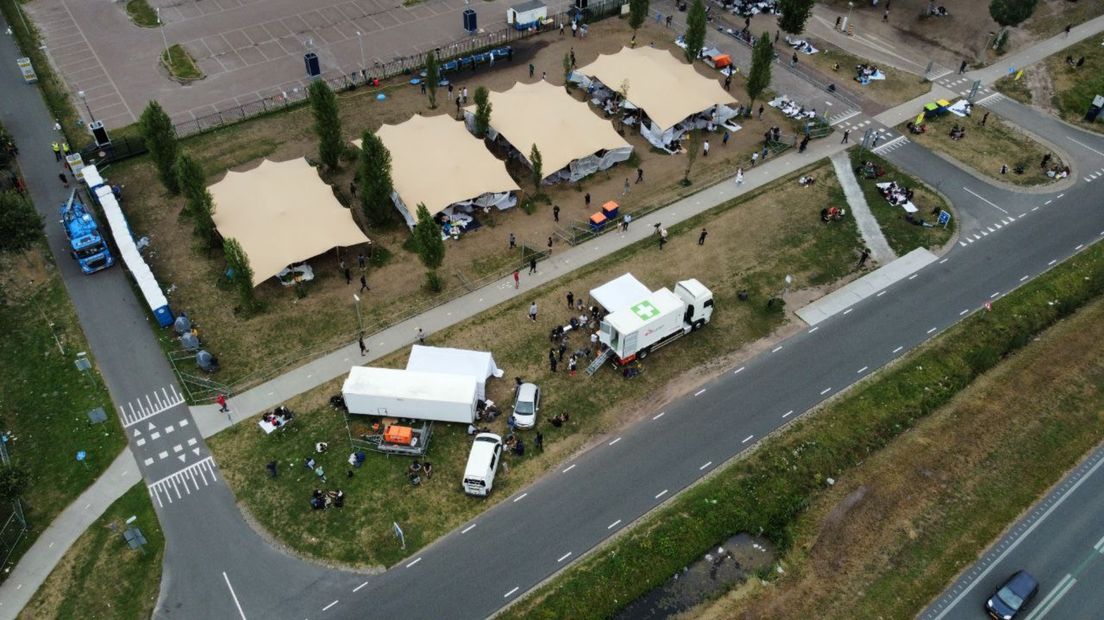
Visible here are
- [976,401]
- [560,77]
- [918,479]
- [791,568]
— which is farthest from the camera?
[560,77]

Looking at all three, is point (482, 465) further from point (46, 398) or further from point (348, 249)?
point (46, 398)

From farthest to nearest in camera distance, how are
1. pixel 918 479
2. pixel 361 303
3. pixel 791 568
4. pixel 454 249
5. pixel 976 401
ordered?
1. pixel 454 249
2. pixel 361 303
3. pixel 976 401
4. pixel 918 479
5. pixel 791 568

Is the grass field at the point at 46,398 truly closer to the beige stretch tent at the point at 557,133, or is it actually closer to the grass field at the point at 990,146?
the beige stretch tent at the point at 557,133

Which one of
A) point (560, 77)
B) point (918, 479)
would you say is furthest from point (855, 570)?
point (560, 77)

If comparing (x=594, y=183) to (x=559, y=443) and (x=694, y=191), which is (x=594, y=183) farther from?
(x=559, y=443)

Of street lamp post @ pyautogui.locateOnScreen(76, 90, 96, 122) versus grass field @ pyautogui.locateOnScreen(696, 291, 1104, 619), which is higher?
street lamp post @ pyautogui.locateOnScreen(76, 90, 96, 122)

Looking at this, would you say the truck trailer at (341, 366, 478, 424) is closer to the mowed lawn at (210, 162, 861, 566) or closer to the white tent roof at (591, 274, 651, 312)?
the mowed lawn at (210, 162, 861, 566)

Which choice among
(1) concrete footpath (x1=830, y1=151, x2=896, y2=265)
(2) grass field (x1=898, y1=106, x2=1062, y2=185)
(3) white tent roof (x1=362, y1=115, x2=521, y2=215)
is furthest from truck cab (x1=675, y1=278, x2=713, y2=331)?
(2) grass field (x1=898, y1=106, x2=1062, y2=185)
